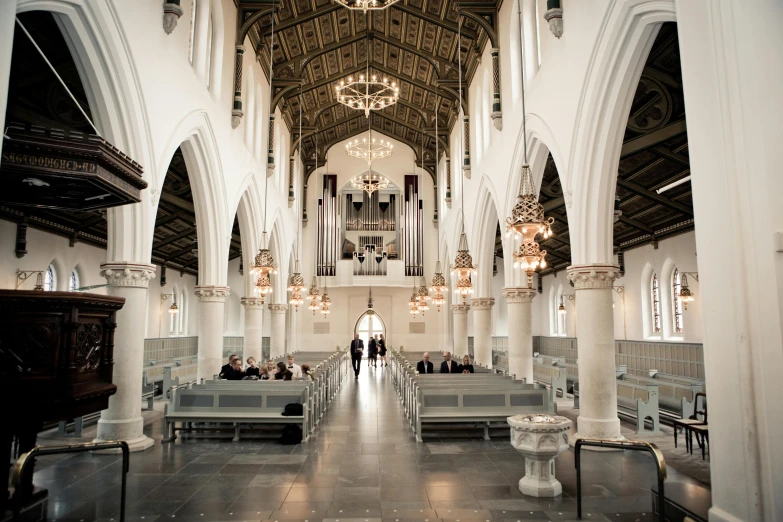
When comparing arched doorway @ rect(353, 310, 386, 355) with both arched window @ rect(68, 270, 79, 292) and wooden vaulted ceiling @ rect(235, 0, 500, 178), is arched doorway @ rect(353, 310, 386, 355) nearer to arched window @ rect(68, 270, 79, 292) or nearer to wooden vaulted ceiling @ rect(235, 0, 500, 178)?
wooden vaulted ceiling @ rect(235, 0, 500, 178)

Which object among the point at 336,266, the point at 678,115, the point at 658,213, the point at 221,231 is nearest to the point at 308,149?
the point at 336,266

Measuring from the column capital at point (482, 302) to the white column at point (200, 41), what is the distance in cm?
1058

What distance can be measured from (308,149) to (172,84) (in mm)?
18203

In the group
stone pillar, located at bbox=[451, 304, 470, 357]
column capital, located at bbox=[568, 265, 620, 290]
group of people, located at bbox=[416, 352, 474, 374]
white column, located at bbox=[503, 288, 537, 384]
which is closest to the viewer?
column capital, located at bbox=[568, 265, 620, 290]

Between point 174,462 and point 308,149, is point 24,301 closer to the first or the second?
point 174,462

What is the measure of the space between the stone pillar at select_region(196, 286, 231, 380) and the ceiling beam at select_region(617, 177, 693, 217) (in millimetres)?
10527

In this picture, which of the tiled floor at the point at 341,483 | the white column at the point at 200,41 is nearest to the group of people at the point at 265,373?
the tiled floor at the point at 341,483

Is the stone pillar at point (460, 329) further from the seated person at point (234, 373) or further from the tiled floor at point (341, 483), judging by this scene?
the tiled floor at point (341, 483)

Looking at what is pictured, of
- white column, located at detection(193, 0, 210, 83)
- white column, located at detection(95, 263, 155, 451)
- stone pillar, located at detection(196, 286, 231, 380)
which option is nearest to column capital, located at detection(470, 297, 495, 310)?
stone pillar, located at detection(196, 286, 231, 380)

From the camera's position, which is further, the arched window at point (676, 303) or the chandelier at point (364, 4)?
the arched window at point (676, 303)

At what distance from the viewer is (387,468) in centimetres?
755

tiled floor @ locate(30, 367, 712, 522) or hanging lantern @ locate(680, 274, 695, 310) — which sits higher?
hanging lantern @ locate(680, 274, 695, 310)

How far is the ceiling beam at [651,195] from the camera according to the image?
14260mm

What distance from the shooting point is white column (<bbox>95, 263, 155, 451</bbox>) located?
8672 mm
